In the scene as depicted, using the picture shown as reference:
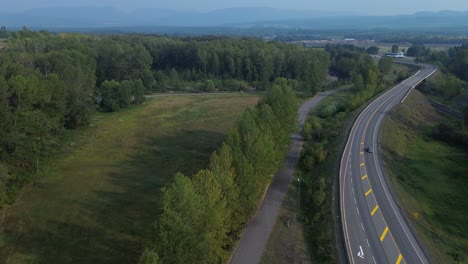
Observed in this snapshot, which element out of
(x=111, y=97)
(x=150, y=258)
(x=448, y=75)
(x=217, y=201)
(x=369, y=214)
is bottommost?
(x=369, y=214)

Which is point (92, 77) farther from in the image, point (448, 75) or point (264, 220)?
point (448, 75)

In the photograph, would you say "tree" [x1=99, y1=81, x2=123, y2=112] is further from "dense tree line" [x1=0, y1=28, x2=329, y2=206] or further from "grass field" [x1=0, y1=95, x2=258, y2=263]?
"grass field" [x1=0, y1=95, x2=258, y2=263]

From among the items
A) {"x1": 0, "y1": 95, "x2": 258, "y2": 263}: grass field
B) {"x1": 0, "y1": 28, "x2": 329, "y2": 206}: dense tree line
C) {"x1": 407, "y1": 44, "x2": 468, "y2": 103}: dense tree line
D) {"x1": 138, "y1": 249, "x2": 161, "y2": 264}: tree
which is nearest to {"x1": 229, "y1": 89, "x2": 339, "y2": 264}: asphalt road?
{"x1": 0, "y1": 95, "x2": 258, "y2": 263}: grass field

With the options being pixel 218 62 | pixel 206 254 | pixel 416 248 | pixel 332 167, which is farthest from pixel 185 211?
pixel 218 62

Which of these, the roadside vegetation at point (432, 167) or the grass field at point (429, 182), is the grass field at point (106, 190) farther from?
the roadside vegetation at point (432, 167)

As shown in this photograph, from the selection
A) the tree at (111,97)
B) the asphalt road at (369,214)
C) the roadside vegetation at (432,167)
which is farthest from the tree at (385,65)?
the tree at (111,97)

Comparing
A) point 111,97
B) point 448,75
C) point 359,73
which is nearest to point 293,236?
point 111,97
